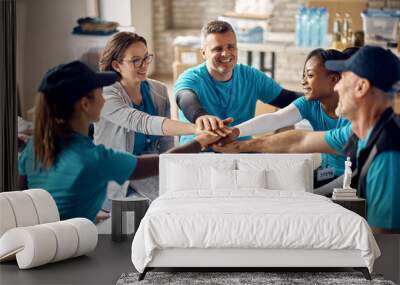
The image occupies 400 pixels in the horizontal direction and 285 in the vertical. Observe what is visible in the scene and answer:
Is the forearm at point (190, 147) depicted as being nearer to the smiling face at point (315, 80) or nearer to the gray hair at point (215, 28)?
the gray hair at point (215, 28)

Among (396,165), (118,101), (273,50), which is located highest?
(273,50)

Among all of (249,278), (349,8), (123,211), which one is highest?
(349,8)

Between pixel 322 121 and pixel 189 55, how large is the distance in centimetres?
109

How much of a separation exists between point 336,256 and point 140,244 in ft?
4.07

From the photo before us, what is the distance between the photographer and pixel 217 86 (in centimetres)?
628

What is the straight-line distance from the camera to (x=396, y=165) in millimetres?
6188

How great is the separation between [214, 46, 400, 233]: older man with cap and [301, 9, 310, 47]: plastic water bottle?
0.27m

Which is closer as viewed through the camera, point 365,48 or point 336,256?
point 336,256

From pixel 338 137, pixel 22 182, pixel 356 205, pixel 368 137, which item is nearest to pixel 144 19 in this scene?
pixel 22 182

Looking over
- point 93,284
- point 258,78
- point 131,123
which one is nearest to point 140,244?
point 93,284

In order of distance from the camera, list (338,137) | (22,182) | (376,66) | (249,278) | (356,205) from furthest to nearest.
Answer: (22,182) → (338,137) → (356,205) → (376,66) → (249,278)

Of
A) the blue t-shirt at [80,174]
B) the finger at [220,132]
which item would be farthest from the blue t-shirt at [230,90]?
the blue t-shirt at [80,174]

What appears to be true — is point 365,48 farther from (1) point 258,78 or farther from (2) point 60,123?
(2) point 60,123

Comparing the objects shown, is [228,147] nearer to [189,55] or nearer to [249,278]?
[189,55]
